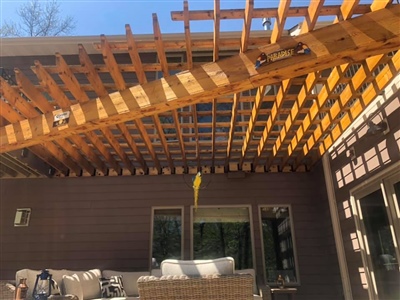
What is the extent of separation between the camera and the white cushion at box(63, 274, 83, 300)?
3993mm

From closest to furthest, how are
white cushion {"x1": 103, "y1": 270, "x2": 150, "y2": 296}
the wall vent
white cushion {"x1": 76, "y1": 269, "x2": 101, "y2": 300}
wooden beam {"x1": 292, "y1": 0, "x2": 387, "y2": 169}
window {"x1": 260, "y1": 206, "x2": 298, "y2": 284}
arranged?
wooden beam {"x1": 292, "y1": 0, "x2": 387, "y2": 169}, white cushion {"x1": 76, "y1": 269, "x2": 101, "y2": 300}, white cushion {"x1": 103, "y1": 270, "x2": 150, "y2": 296}, window {"x1": 260, "y1": 206, "x2": 298, "y2": 284}, the wall vent

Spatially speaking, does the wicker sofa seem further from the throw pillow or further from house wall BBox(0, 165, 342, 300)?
house wall BBox(0, 165, 342, 300)

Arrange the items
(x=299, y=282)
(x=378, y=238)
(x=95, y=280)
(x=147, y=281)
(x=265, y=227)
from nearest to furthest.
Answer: (x=147, y=281) < (x=378, y=238) < (x=95, y=280) < (x=299, y=282) < (x=265, y=227)

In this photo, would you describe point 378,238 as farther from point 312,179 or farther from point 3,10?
point 3,10

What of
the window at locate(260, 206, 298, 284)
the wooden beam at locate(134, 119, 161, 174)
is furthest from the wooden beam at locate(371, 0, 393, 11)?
the window at locate(260, 206, 298, 284)

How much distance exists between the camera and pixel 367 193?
3.99 m

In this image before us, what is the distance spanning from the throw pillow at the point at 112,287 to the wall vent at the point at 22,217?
2185mm

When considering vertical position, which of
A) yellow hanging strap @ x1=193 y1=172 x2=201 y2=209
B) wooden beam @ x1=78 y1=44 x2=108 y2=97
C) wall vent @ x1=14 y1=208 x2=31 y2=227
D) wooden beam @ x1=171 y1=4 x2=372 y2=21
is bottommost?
wall vent @ x1=14 y1=208 x2=31 y2=227

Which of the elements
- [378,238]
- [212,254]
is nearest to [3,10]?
[212,254]

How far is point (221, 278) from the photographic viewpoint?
2031 mm

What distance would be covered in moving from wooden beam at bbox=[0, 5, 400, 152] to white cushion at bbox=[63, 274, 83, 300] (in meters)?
2.03

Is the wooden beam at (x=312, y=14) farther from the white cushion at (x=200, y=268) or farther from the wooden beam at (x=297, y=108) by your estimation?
the white cushion at (x=200, y=268)

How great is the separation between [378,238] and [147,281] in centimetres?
305

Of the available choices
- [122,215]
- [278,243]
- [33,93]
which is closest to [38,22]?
[33,93]
